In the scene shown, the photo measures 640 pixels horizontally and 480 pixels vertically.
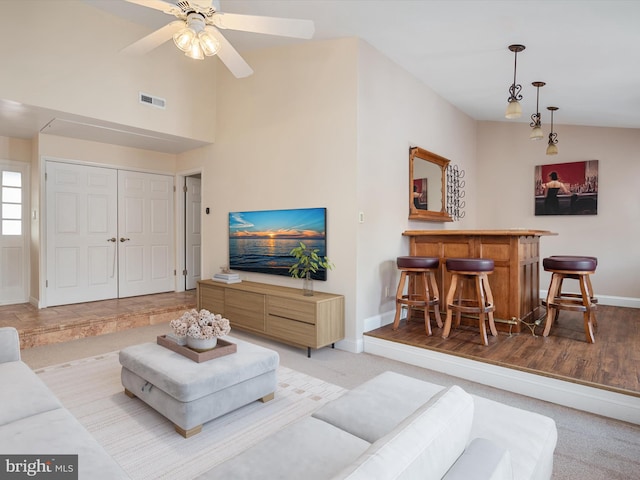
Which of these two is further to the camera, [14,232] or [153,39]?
[14,232]

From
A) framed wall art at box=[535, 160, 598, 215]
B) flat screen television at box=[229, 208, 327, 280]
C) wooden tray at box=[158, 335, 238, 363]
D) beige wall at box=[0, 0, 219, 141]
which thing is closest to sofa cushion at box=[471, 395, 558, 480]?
wooden tray at box=[158, 335, 238, 363]

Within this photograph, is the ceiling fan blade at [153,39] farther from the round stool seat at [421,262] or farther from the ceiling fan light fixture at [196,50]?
the round stool seat at [421,262]

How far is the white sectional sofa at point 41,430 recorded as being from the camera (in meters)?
1.36

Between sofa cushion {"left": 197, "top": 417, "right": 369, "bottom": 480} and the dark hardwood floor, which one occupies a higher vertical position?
sofa cushion {"left": 197, "top": 417, "right": 369, "bottom": 480}

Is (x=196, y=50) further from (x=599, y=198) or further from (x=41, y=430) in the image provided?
(x=599, y=198)

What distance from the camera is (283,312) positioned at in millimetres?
3848

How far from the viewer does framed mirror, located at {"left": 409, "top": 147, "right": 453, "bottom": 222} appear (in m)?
4.71

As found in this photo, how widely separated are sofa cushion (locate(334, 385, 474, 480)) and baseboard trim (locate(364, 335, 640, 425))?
201 cm

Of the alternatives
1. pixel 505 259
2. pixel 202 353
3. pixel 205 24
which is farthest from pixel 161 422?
pixel 505 259

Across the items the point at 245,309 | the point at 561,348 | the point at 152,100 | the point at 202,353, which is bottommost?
the point at 561,348

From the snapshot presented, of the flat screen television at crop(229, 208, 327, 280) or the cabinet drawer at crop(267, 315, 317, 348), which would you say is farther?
the flat screen television at crop(229, 208, 327, 280)

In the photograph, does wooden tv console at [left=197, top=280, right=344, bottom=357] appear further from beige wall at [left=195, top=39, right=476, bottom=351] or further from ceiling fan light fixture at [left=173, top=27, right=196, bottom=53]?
ceiling fan light fixture at [left=173, top=27, right=196, bottom=53]

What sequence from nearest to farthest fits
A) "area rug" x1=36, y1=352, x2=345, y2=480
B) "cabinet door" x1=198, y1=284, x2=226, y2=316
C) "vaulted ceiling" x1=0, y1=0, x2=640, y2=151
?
"area rug" x1=36, y1=352, x2=345, y2=480 → "vaulted ceiling" x1=0, y1=0, x2=640, y2=151 → "cabinet door" x1=198, y1=284, x2=226, y2=316

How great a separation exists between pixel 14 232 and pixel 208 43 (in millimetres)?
4682
